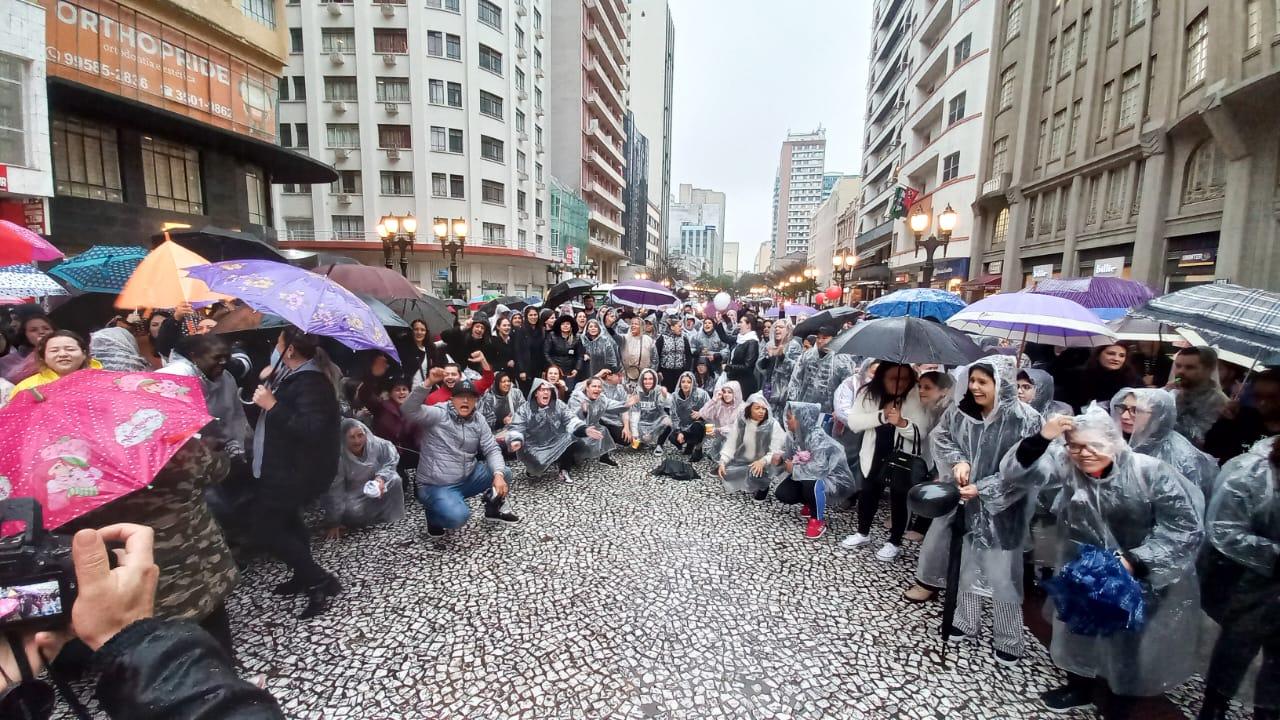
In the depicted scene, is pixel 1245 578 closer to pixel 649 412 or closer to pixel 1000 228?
pixel 649 412

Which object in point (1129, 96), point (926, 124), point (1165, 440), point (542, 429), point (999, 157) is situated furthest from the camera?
point (926, 124)

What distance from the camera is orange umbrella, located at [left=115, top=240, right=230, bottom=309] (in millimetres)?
3818

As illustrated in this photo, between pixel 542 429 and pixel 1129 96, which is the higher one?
pixel 1129 96

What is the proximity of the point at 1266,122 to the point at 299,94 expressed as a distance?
3800 cm

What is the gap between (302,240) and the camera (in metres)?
29.7

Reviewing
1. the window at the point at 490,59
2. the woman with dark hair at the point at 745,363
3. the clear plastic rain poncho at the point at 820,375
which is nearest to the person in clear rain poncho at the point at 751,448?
the clear plastic rain poncho at the point at 820,375

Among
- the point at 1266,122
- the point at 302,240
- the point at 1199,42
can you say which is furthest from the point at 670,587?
the point at 302,240

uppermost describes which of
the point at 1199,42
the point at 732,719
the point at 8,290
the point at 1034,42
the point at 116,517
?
the point at 1034,42

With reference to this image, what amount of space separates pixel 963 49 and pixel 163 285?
1188 inches

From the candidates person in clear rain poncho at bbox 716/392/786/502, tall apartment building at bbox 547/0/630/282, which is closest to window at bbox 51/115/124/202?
person in clear rain poncho at bbox 716/392/786/502

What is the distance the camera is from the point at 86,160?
12.2 m

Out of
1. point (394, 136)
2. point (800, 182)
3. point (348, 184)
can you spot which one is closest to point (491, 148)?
point (394, 136)

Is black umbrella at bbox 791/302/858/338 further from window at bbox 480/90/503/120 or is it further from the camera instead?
window at bbox 480/90/503/120

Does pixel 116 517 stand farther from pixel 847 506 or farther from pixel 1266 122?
pixel 1266 122
